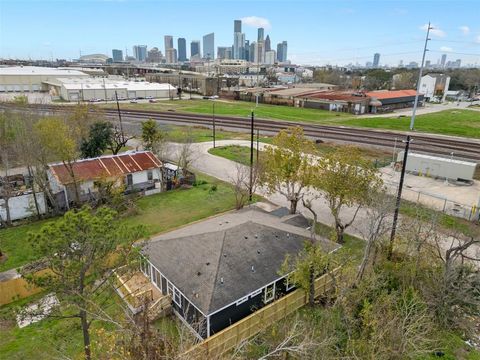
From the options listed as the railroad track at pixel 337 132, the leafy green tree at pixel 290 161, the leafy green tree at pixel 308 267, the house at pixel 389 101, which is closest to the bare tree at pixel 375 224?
the leafy green tree at pixel 308 267

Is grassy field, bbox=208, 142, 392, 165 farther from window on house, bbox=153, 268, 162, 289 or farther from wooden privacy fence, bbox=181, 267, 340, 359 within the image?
wooden privacy fence, bbox=181, 267, 340, 359

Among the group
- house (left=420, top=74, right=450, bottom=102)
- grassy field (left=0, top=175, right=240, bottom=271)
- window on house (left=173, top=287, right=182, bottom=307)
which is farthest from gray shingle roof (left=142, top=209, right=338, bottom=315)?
house (left=420, top=74, right=450, bottom=102)

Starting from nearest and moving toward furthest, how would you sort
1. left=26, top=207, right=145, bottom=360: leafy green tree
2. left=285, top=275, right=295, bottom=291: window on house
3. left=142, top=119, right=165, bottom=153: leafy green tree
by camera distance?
left=26, top=207, right=145, bottom=360: leafy green tree < left=285, top=275, right=295, bottom=291: window on house < left=142, top=119, right=165, bottom=153: leafy green tree

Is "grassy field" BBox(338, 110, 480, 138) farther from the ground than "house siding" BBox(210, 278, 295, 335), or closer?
farther from the ground

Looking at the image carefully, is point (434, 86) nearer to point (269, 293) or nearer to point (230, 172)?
point (230, 172)

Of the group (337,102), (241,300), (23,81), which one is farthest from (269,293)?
(23,81)

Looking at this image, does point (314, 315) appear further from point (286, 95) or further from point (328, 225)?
point (286, 95)

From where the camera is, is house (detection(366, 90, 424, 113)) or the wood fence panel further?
house (detection(366, 90, 424, 113))
